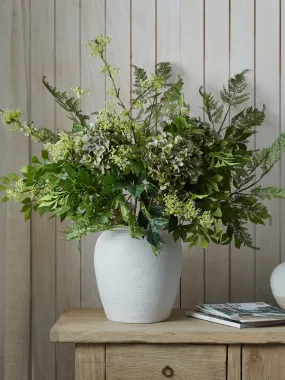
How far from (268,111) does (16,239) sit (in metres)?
0.94

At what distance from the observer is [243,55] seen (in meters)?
2.33

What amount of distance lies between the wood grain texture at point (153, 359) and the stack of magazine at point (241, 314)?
0.10 metres

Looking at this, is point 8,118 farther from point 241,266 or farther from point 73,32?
point 241,266

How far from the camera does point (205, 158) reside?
188cm

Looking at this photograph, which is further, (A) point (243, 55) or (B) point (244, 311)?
(A) point (243, 55)

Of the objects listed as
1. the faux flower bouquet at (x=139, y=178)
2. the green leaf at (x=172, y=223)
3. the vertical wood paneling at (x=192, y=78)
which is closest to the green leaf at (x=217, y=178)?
the faux flower bouquet at (x=139, y=178)

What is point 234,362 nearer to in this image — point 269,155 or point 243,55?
point 269,155

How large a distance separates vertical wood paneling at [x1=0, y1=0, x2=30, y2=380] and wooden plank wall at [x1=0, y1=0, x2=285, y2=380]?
4cm

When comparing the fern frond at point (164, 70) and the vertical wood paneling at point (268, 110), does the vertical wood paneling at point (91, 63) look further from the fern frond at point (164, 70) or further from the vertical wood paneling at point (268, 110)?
the vertical wood paneling at point (268, 110)

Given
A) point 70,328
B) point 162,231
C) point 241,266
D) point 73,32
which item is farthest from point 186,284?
point 73,32

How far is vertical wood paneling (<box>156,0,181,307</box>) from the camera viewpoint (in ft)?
7.61

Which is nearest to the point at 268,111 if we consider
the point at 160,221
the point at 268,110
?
the point at 268,110

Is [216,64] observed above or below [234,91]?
above

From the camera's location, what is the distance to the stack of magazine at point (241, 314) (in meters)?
1.86
